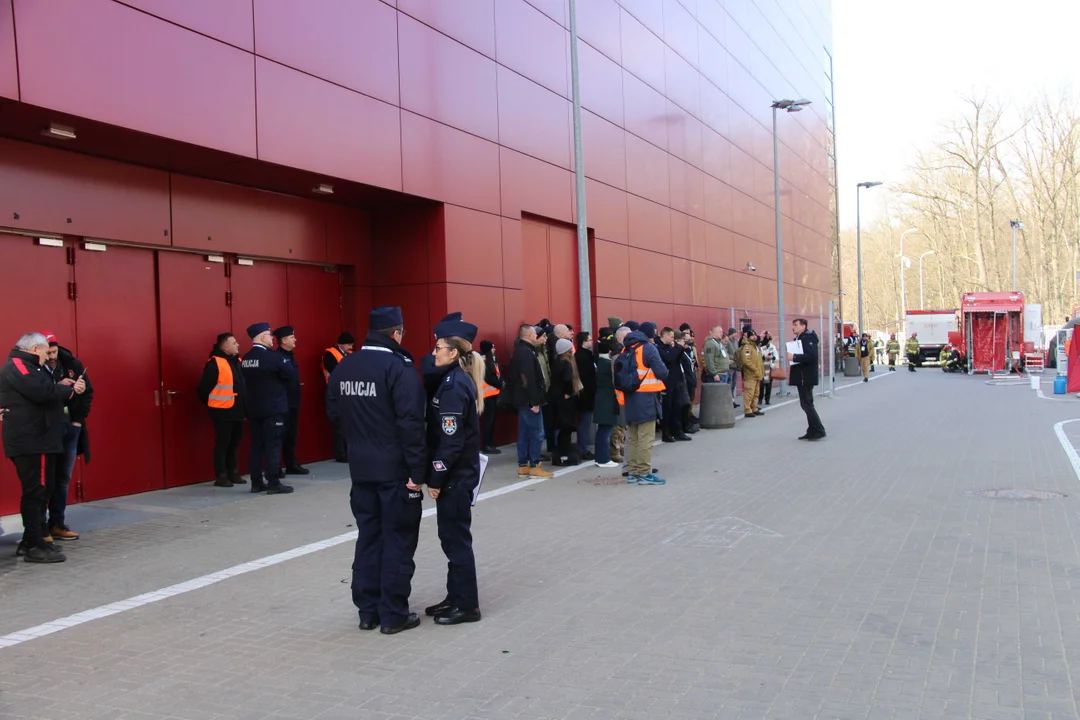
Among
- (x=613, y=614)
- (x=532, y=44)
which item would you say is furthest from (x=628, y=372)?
(x=532, y=44)

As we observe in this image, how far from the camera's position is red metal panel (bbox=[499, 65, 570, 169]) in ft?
50.5

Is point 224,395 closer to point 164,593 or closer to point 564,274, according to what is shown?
point 164,593

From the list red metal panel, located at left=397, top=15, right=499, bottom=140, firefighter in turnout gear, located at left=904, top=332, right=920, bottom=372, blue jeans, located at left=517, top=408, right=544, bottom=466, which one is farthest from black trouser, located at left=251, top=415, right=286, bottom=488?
firefighter in turnout gear, located at left=904, top=332, right=920, bottom=372

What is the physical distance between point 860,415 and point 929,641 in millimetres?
15043

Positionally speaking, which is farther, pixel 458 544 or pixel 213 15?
pixel 213 15

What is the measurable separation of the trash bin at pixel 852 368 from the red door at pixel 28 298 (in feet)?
114

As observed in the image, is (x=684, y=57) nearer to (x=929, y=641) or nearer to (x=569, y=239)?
(x=569, y=239)

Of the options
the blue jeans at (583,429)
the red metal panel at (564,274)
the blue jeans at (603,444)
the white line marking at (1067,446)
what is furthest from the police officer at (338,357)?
the white line marking at (1067,446)

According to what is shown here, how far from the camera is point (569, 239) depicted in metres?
18.0

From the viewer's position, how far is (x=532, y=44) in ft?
53.5

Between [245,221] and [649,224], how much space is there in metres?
11.7

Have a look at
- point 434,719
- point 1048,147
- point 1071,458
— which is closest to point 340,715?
point 434,719

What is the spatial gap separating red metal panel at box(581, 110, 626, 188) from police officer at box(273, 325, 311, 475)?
855cm

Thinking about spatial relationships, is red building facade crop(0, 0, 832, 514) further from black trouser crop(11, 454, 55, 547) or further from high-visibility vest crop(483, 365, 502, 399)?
black trouser crop(11, 454, 55, 547)
